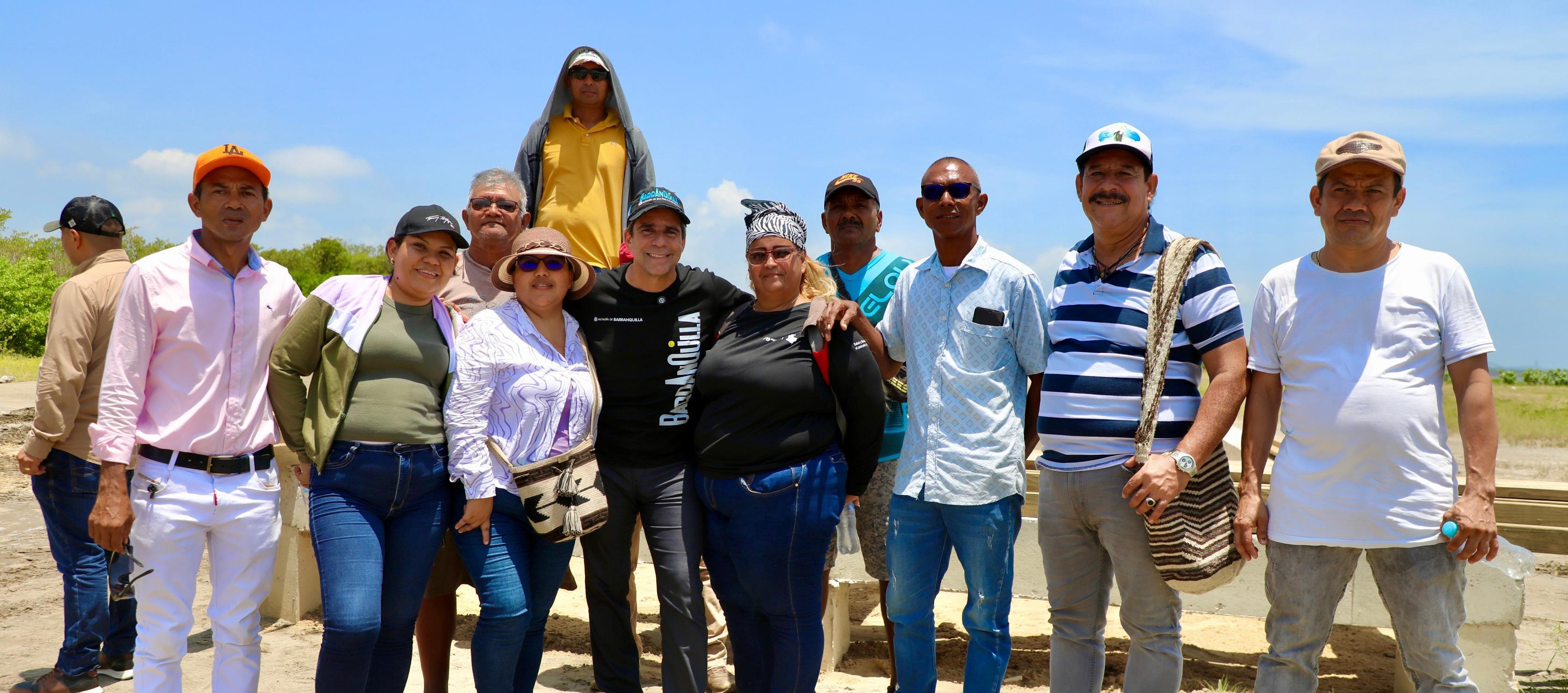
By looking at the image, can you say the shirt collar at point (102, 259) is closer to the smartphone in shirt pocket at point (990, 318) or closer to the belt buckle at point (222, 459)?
the belt buckle at point (222, 459)

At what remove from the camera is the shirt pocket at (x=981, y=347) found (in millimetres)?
3541

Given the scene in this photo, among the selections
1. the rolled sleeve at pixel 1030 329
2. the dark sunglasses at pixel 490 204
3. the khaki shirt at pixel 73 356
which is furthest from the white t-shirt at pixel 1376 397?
the khaki shirt at pixel 73 356

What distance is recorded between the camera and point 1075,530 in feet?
11.0

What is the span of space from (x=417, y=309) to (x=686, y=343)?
1009 mm

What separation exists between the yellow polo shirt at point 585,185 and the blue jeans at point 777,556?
1.56 meters

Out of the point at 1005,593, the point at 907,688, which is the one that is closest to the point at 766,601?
the point at 907,688

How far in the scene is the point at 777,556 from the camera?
3.54 metres

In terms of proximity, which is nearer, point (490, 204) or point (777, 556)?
point (777, 556)

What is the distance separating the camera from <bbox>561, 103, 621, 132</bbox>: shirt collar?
4742 mm

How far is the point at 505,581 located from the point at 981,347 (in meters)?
1.94

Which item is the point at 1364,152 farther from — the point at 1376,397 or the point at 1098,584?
the point at 1098,584

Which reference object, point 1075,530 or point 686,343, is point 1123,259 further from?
point 686,343

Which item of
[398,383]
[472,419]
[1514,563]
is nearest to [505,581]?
[472,419]

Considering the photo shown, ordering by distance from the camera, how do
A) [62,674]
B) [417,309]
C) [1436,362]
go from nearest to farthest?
[1436,362]
[417,309]
[62,674]
